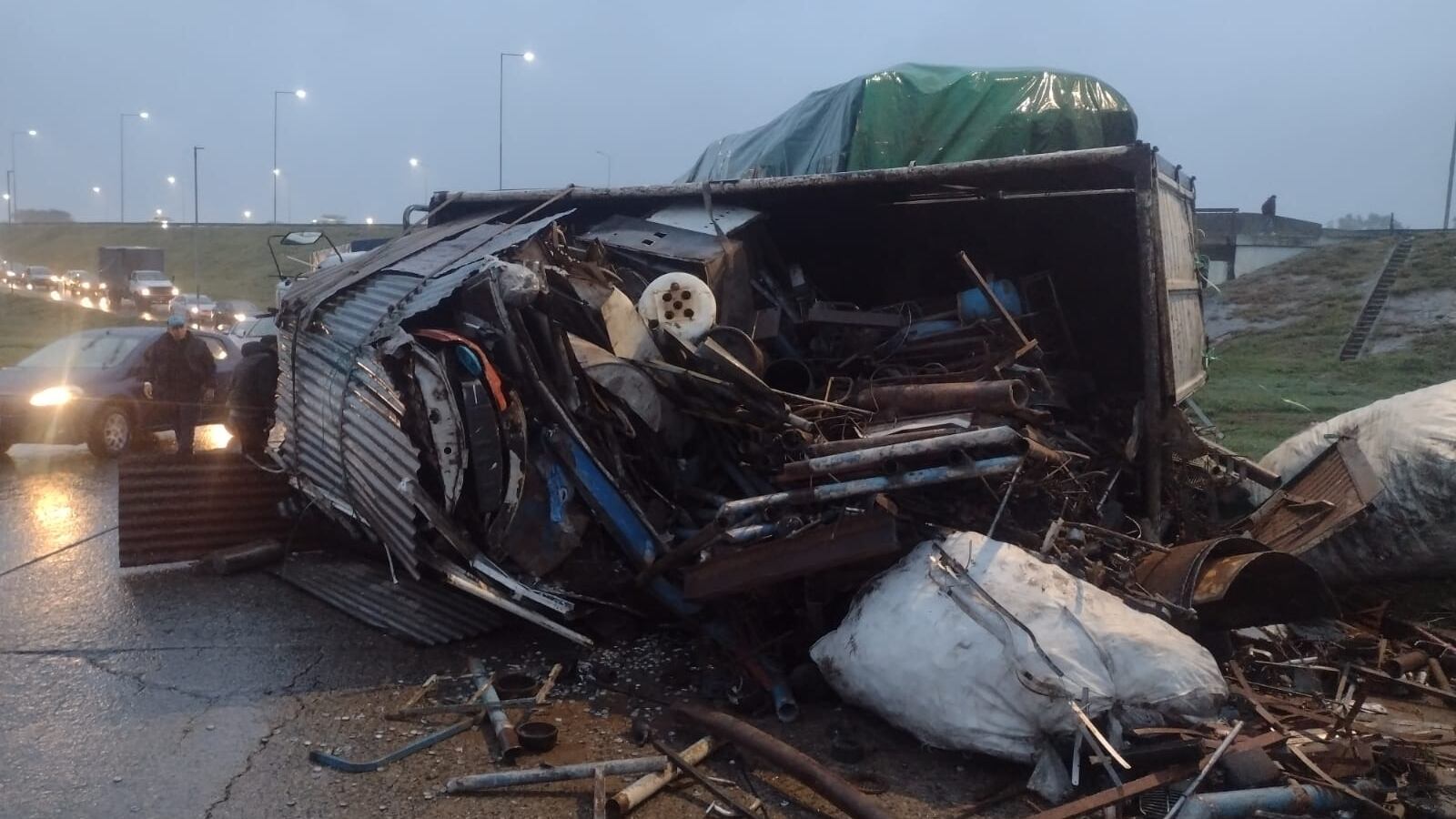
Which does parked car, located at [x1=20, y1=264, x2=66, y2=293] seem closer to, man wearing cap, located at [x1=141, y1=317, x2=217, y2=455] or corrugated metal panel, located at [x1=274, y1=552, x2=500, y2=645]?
man wearing cap, located at [x1=141, y1=317, x2=217, y2=455]

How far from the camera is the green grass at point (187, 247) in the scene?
44.4 m

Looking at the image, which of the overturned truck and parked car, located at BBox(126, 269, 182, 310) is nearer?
the overturned truck

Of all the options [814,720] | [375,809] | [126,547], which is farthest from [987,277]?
[126,547]

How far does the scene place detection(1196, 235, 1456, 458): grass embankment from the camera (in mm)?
12547

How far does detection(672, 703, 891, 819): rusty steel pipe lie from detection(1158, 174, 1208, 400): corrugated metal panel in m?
3.38

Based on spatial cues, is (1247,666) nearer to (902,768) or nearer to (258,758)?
(902,768)

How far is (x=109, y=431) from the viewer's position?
10.5 m

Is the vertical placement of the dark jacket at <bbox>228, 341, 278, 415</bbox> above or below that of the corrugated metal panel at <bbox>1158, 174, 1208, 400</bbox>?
below

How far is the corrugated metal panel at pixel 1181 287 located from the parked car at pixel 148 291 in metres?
33.0

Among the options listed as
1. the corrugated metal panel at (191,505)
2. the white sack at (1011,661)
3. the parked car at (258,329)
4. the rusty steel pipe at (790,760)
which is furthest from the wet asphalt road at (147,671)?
the parked car at (258,329)

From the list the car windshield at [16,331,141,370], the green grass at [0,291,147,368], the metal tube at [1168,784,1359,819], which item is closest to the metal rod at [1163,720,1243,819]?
the metal tube at [1168,784,1359,819]

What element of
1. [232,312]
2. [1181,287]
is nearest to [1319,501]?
[1181,287]

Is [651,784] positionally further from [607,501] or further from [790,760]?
[607,501]

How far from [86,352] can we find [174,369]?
1941mm
